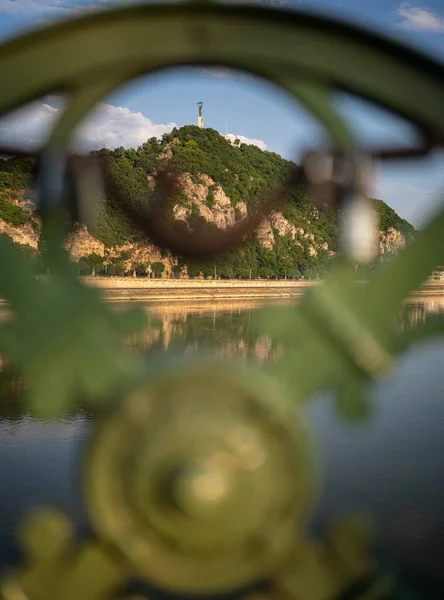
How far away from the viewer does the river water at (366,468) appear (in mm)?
6828

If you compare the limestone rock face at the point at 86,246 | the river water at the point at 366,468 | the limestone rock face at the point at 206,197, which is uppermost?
the limestone rock face at the point at 206,197

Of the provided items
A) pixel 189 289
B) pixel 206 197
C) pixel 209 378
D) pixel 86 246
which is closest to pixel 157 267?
pixel 86 246

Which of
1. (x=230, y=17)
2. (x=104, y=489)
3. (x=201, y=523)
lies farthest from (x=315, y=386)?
(x=230, y=17)

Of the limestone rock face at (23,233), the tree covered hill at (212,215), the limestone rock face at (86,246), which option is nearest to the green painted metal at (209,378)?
the tree covered hill at (212,215)

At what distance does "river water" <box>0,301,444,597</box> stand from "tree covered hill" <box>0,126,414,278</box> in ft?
85.3

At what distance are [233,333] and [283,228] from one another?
39342mm

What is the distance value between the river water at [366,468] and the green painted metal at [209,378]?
3.11 metres

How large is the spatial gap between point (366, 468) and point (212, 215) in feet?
168

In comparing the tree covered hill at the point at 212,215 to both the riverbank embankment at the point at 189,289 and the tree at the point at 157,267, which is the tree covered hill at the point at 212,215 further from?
the riverbank embankment at the point at 189,289

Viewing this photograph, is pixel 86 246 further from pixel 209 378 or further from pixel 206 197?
pixel 209 378

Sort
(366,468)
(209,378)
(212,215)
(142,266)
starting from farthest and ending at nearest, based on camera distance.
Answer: (212,215)
(142,266)
(366,468)
(209,378)

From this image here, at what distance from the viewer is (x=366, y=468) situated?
28.4ft

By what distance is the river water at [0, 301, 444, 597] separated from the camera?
6.83 meters

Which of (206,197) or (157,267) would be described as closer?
(157,267)
